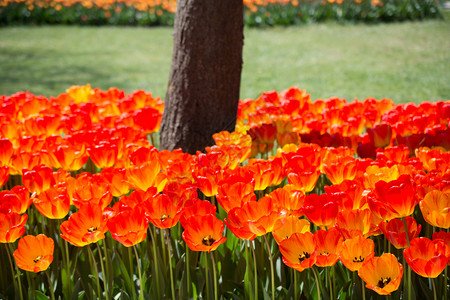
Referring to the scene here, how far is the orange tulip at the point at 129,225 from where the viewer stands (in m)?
1.91

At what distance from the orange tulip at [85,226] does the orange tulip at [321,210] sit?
66 cm

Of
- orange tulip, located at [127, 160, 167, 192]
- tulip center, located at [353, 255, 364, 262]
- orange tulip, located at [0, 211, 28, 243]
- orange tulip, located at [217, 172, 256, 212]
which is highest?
orange tulip, located at [217, 172, 256, 212]

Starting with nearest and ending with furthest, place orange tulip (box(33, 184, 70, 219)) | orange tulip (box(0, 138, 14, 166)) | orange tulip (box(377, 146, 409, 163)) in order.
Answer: orange tulip (box(33, 184, 70, 219)) < orange tulip (box(377, 146, 409, 163)) < orange tulip (box(0, 138, 14, 166))

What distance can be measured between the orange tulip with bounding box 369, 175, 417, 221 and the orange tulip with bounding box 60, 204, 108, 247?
0.86m

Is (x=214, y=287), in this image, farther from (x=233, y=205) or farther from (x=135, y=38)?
(x=135, y=38)

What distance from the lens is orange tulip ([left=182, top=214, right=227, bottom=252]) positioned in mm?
1890

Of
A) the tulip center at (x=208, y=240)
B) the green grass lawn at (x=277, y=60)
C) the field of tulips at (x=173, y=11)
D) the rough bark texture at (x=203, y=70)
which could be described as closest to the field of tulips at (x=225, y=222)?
the tulip center at (x=208, y=240)

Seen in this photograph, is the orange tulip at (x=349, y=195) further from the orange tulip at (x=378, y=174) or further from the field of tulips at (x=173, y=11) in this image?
the field of tulips at (x=173, y=11)

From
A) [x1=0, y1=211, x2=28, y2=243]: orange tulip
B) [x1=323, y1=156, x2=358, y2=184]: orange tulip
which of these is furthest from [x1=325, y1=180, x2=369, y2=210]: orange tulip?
[x1=0, y1=211, x2=28, y2=243]: orange tulip

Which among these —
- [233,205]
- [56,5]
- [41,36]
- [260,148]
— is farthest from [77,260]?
[56,5]

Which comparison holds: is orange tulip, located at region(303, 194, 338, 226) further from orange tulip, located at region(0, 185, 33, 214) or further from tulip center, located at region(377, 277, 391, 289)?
orange tulip, located at region(0, 185, 33, 214)

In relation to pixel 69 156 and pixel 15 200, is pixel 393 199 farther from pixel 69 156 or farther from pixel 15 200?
pixel 69 156

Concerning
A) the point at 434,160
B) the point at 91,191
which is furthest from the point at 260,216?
the point at 434,160

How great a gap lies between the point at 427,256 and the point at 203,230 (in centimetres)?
66
